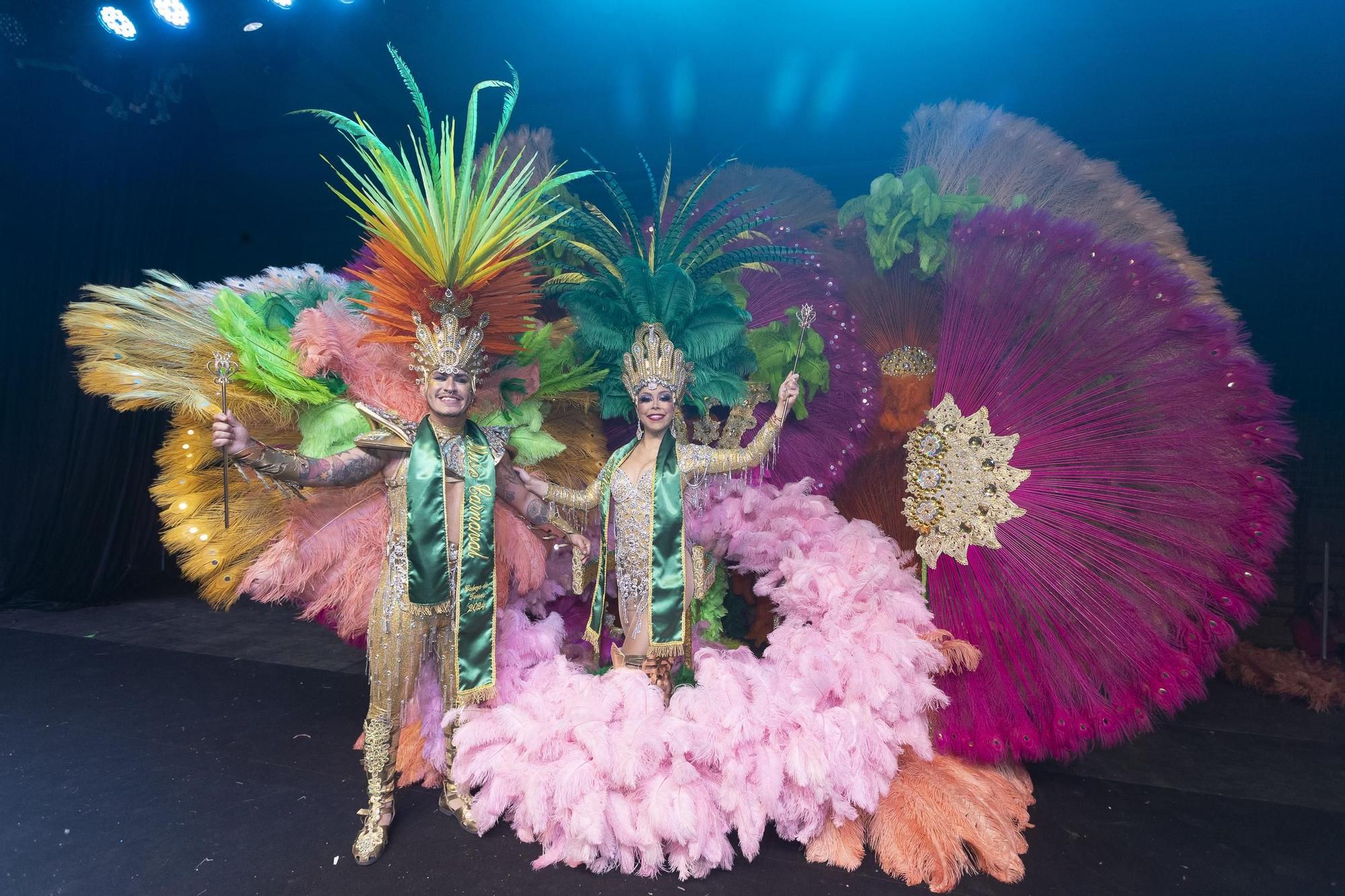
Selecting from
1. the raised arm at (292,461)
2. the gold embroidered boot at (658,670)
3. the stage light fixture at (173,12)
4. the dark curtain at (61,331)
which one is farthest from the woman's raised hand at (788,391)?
the dark curtain at (61,331)

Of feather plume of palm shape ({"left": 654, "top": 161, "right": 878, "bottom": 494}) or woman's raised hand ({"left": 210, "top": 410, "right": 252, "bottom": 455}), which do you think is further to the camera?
feather plume of palm shape ({"left": 654, "top": 161, "right": 878, "bottom": 494})

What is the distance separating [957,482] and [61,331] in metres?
5.73

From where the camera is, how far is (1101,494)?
7.02 feet

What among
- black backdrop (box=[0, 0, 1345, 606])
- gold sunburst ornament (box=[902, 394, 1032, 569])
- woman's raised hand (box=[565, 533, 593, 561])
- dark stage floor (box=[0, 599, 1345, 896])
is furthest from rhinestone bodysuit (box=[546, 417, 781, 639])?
black backdrop (box=[0, 0, 1345, 606])

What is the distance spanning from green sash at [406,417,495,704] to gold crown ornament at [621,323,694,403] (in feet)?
1.72

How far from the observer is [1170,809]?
2303 mm

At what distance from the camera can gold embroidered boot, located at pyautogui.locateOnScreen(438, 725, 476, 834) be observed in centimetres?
215

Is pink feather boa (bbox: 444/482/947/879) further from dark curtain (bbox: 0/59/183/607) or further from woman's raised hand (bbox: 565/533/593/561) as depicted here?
dark curtain (bbox: 0/59/183/607)

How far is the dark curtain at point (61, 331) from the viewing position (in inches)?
174

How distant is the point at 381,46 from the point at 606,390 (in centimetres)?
281

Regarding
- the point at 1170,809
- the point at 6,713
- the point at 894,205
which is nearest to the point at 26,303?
the point at 6,713

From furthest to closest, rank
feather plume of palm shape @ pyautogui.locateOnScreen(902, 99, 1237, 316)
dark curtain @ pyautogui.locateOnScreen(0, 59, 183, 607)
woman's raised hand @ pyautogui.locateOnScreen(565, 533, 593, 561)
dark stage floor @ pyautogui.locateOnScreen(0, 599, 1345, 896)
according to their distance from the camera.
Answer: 1. dark curtain @ pyautogui.locateOnScreen(0, 59, 183, 607)
2. feather plume of palm shape @ pyautogui.locateOnScreen(902, 99, 1237, 316)
3. woman's raised hand @ pyautogui.locateOnScreen(565, 533, 593, 561)
4. dark stage floor @ pyautogui.locateOnScreen(0, 599, 1345, 896)

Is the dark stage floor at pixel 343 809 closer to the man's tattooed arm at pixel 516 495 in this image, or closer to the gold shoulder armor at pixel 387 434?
the man's tattooed arm at pixel 516 495

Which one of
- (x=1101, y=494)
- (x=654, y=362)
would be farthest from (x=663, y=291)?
(x=1101, y=494)
